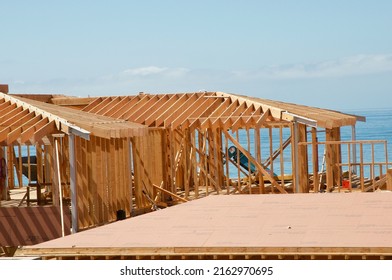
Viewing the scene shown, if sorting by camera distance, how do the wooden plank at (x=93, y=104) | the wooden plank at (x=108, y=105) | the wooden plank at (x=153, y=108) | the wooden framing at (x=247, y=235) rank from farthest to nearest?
the wooden plank at (x=93, y=104) < the wooden plank at (x=108, y=105) < the wooden plank at (x=153, y=108) < the wooden framing at (x=247, y=235)

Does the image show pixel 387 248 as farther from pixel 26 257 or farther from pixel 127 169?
pixel 127 169

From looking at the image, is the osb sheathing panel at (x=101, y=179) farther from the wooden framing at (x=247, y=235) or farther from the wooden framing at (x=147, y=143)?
the wooden framing at (x=247, y=235)

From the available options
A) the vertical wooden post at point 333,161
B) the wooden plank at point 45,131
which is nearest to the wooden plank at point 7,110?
the wooden plank at point 45,131

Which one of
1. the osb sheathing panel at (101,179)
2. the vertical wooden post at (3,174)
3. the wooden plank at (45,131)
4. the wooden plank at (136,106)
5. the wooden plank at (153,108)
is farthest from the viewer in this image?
the wooden plank at (136,106)

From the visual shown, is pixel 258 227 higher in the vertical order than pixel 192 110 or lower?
lower

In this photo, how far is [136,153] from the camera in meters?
23.0

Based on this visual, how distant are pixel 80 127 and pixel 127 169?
3004 millimetres

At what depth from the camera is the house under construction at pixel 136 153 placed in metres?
19.4

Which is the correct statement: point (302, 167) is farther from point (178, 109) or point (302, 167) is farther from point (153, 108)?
point (153, 108)

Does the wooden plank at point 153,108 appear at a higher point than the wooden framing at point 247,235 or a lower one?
higher

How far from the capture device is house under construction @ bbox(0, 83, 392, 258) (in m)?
19.4

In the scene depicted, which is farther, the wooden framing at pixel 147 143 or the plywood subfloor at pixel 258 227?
the wooden framing at pixel 147 143

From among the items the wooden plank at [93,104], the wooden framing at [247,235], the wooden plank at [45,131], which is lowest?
the wooden framing at [247,235]

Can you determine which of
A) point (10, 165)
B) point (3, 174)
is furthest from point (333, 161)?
point (10, 165)
